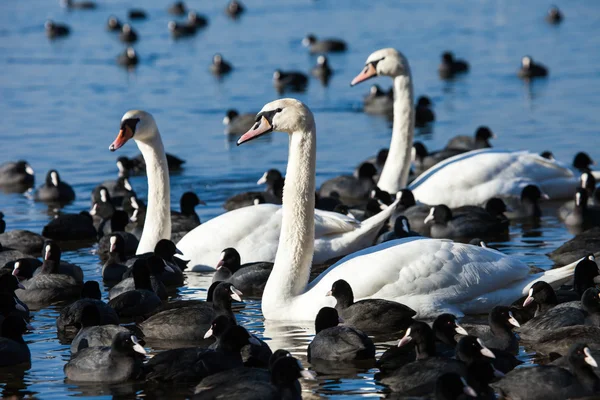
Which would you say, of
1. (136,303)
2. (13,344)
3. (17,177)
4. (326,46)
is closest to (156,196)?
(136,303)

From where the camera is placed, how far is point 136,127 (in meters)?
16.5

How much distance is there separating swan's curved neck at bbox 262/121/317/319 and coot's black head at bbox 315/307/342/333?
1.15m

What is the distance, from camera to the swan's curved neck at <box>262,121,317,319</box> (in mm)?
13305

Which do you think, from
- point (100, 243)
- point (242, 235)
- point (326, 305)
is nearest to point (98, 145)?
point (100, 243)

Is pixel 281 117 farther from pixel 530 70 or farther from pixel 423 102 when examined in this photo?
pixel 530 70

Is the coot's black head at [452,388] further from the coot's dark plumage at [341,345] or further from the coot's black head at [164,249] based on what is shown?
the coot's black head at [164,249]

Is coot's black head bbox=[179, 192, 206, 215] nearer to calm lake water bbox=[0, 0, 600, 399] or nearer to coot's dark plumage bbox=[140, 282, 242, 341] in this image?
calm lake water bbox=[0, 0, 600, 399]

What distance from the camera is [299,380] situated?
1120 centimetres

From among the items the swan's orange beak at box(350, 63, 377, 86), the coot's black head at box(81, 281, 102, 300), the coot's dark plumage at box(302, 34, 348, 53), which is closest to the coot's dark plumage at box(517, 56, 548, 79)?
the coot's dark plumage at box(302, 34, 348, 53)

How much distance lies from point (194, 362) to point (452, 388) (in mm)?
2466

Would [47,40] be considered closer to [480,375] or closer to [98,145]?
[98,145]

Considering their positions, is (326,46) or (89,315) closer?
(89,315)

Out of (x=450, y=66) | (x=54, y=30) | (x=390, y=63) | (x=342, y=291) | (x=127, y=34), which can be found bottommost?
(x=342, y=291)

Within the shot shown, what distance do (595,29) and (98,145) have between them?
2477cm
